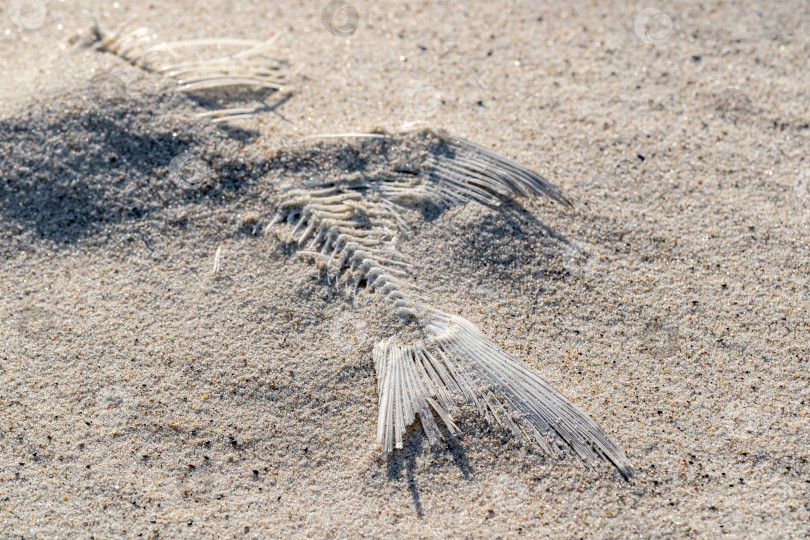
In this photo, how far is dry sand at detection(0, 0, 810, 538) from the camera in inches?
94.8

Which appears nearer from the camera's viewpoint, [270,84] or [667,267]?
[667,267]

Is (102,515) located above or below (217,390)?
below

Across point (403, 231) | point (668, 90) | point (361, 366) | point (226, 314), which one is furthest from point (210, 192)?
point (668, 90)

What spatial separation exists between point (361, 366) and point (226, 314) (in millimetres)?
630

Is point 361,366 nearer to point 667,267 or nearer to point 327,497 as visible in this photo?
point 327,497

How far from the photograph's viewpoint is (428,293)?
2857 millimetres

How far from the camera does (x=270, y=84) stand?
3562 millimetres

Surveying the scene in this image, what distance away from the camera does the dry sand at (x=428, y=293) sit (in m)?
2.41

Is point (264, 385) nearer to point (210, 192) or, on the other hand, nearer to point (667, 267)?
point (210, 192)

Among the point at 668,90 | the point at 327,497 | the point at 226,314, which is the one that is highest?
the point at 668,90

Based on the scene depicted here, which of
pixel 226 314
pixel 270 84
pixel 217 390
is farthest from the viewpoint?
pixel 270 84

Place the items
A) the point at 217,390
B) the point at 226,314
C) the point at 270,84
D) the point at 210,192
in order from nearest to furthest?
the point at 217,390 < the point at 226,314 < the point at 210,192 < the point at 270,84

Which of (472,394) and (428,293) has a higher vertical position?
(428,293)

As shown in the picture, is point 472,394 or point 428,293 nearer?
point 472,394
